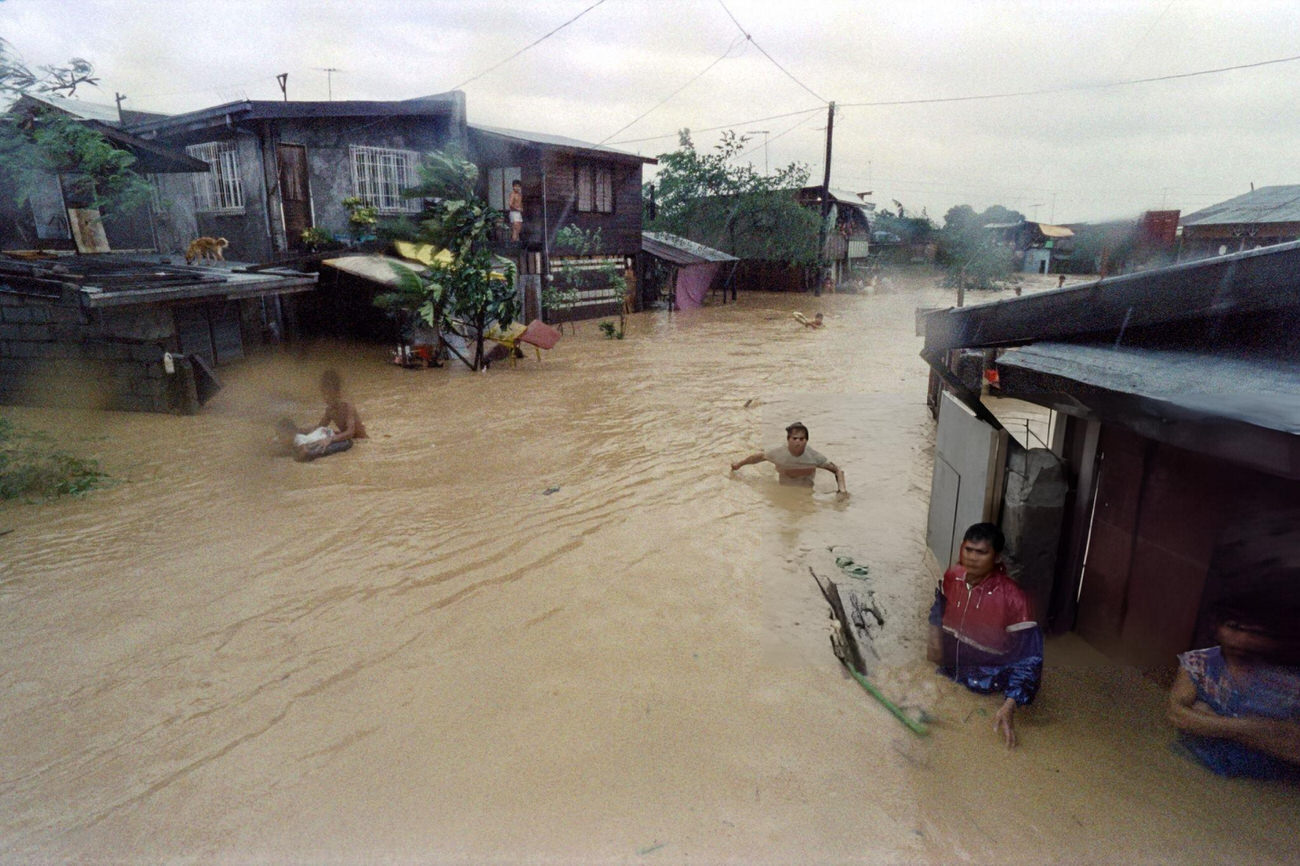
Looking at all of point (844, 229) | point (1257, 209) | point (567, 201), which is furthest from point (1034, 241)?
point (567, 201)

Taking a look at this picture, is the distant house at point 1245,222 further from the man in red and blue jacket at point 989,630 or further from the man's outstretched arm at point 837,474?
the man in red and blue jacket at point 989,630

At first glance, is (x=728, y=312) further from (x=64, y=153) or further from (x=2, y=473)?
(x=2, y=473)

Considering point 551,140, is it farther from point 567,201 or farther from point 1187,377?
point 1187,377

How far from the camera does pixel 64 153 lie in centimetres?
1398

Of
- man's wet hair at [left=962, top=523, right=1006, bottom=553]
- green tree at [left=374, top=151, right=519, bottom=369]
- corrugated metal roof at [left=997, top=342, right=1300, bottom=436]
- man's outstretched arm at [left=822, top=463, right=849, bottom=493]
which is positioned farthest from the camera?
green tree at [left=374, top=151, right=519, bottom=369]

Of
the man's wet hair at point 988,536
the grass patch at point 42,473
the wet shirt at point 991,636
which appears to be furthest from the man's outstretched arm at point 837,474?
the grass patch at point 42,473

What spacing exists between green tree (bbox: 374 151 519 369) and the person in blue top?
13.1 meters

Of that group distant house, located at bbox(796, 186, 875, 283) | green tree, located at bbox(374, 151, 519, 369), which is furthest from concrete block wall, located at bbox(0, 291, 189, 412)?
distant house, located at bbox(796, 186, 875, 283)

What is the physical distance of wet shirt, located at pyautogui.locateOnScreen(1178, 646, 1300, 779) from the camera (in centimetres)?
340

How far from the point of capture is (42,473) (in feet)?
26.7

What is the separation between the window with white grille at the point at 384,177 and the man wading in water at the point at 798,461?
1372cm

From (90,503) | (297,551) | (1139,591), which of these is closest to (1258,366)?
(1139,591)

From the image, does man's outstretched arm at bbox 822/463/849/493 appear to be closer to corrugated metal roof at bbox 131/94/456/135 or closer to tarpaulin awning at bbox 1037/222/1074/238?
corrugated metal roof at bbox 131/94/456/135

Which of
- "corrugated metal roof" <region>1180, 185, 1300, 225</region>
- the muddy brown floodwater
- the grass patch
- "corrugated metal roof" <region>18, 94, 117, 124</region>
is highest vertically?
"corrugated metal roof" <region>18, 94, 117, 124</region>
